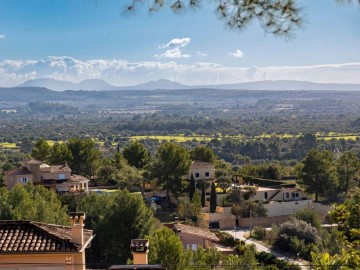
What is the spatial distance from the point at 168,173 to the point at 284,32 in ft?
105

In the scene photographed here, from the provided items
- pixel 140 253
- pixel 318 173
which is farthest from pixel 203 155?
pixel 140 253

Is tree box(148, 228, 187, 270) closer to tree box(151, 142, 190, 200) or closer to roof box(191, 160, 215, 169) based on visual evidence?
tree box(151, 142, 190, 200)

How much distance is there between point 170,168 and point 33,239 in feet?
93.1

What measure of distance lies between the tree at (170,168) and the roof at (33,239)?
27.2m

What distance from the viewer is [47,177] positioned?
124 ft

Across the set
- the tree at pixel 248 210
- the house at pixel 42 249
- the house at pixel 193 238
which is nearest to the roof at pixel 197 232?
the house at pixel 193 238

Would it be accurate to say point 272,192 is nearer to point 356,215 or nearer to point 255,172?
point 255,172

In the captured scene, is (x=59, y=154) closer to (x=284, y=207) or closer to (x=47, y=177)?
(x=47, y=177)

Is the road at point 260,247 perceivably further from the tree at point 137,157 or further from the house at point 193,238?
the tree at point 137,157

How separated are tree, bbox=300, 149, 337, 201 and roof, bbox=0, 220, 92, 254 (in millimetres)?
30350

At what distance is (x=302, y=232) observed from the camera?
29.3 m

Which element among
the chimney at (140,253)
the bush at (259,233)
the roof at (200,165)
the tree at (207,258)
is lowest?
the bush at (259,233)

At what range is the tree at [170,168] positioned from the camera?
38031mm

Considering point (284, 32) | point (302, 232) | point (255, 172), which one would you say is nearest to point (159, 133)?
point (255, 172)
